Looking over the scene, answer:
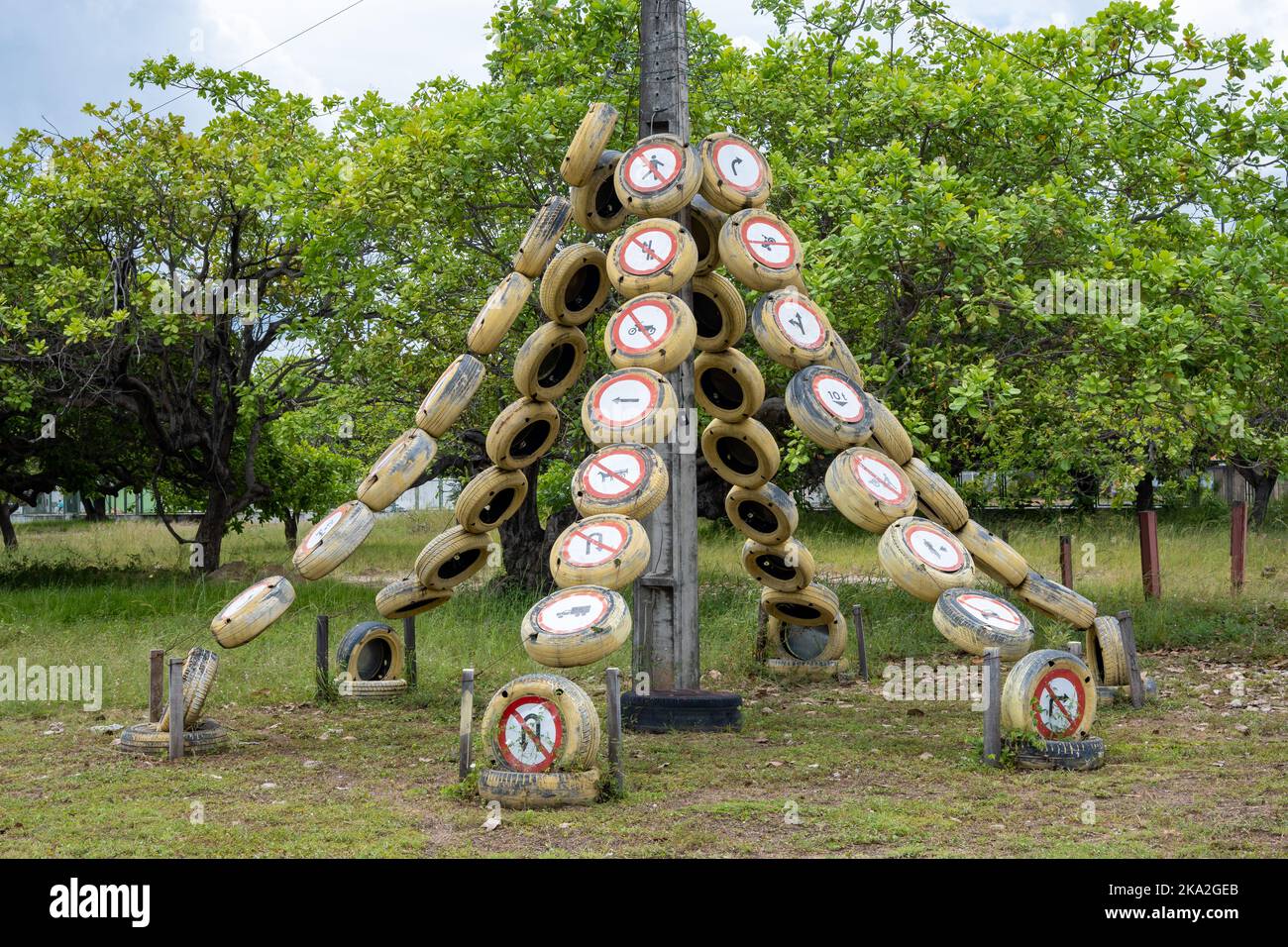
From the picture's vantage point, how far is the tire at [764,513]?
33.3 ft

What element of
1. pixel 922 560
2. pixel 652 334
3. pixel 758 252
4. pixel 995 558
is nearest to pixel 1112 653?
pixel 995 558

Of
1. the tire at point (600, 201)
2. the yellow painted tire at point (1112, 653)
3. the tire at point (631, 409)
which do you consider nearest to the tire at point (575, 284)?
the tire at point (600, 201)

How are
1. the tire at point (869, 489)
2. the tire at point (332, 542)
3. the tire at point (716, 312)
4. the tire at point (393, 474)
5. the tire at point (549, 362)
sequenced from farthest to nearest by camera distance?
the tire at point (716, 312), the tire at point (549, 362), the tire at point (393, 474), the tire at point (332, 542), the tire at point (869, 489)

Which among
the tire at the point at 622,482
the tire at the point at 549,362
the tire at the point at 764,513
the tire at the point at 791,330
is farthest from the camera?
the tire at the point at 764,513

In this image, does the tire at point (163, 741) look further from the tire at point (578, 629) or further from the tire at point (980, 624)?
the tire at point (980, 624)

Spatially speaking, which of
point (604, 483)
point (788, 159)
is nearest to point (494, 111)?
point (788, 159)

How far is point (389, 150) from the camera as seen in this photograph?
1236 cm

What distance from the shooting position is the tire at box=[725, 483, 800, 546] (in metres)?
10.2

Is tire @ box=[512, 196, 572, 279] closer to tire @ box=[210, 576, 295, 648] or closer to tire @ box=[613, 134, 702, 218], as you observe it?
tire @ box=[613, 134, 702, 218]

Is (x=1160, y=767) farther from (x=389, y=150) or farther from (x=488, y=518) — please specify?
(x=389, y=150)

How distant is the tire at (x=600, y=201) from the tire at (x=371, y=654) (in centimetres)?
355

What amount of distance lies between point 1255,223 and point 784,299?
581 cm

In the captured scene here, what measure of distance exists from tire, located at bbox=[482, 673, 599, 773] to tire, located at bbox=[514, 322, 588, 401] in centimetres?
289

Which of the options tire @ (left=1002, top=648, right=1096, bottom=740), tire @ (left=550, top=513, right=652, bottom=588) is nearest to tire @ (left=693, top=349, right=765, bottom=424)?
tire @ (left=550, top=513, right=652, bottom=588)
